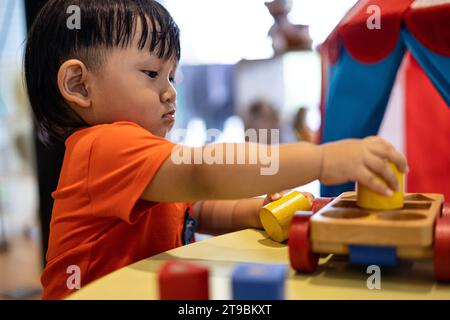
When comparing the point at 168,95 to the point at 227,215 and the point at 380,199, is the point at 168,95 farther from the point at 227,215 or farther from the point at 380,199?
the point at 380,199

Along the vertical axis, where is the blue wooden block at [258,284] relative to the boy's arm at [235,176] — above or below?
below

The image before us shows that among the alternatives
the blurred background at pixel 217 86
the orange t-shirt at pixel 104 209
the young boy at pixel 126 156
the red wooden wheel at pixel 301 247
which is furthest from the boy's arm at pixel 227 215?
the blurred background at pixel 217 86

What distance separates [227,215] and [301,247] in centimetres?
32

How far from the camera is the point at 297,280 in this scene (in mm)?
504

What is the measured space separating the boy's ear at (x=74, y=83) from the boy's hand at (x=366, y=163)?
387 mm

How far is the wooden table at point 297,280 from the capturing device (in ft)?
1.53

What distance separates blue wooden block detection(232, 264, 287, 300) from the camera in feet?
1.26

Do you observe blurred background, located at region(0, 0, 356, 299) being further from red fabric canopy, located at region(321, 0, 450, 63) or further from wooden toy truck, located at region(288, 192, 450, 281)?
wooden toy truck, located at region(288, 192, 450, 281)

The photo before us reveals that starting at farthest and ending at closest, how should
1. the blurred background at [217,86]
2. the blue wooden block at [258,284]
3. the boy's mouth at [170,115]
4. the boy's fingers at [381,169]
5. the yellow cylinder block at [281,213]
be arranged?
the blurred background at [217,86], the boy's mouth at [170,115], the yellow cylinder block at [281,213], the boy's fingers at [381,169], the blue wooden block at [258,284]

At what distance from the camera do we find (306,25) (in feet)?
7.55

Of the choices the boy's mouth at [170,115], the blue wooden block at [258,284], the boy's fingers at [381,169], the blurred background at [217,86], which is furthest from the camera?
the blurred background at [217,86]

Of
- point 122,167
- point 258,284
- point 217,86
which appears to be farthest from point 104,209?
point 217,86

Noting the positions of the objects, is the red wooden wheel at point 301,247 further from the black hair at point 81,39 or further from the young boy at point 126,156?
the black hair at point 81,39

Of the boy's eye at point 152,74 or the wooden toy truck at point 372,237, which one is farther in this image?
the boy's eye at point 152,74
